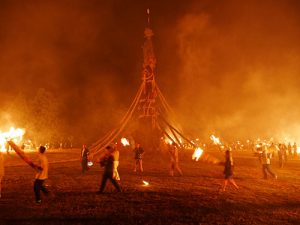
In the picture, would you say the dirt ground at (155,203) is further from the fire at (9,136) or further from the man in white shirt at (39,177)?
the fire at (9,136)

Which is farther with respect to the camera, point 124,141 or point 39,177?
point 124,141

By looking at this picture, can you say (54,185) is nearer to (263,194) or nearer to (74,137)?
(263,194)

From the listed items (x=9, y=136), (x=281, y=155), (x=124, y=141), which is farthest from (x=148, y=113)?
(x=9, y=136)

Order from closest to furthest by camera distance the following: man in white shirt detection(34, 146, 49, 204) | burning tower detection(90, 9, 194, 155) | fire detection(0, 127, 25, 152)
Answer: man in white shirt detection(34, 146, 49, 204), fire detection(0, 127, 25, 152), burning tower detection(90, 9, 194, 155)

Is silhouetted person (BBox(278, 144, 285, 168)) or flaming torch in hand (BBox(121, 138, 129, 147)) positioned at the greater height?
flaming torch in hand (BBox(121, 138, 129, 147))

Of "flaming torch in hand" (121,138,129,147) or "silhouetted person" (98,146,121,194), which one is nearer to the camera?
"silhouetted person" (98,146,121,194)

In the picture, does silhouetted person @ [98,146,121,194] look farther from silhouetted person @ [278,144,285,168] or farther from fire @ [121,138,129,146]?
fire @ [121,138,129,146]

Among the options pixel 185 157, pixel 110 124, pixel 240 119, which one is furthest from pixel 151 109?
pixel 240 119

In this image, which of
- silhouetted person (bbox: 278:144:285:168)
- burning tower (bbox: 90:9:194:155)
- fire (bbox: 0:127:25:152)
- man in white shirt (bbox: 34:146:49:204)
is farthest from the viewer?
burning tower (bbox: 90:9:194:155)

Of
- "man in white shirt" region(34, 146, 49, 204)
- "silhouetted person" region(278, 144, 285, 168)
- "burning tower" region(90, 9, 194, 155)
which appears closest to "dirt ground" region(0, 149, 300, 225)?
"man in white shirt" region(34, 146, 49, 204)

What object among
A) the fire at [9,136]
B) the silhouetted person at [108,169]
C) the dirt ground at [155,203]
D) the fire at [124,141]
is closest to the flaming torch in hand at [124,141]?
the fire at [124,141]

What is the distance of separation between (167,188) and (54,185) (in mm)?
5546

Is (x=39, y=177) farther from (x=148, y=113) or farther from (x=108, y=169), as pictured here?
(x=148, y=113)

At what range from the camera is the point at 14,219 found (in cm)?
860
